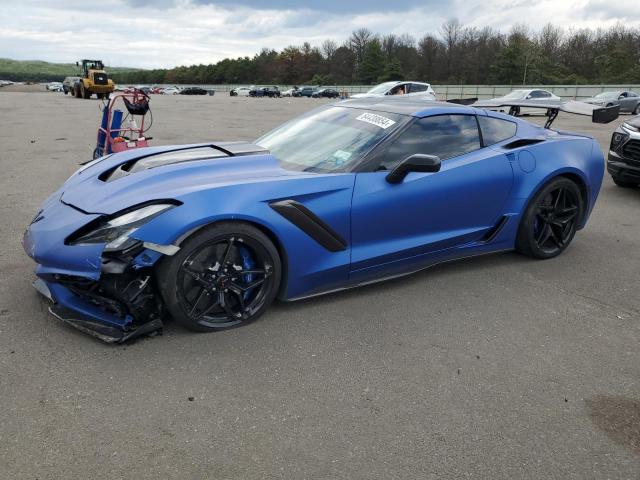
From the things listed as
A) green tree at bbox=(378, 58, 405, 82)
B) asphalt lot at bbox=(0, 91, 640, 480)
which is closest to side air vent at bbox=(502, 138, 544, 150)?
asphalt lot at bbox=(0, 91, 640, 480)

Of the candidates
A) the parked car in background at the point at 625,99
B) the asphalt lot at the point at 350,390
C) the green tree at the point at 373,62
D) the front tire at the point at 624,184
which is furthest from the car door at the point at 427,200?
the green tree at the point at 373,62

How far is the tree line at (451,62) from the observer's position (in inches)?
2685

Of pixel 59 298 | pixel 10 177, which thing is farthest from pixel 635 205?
pixel 10 177

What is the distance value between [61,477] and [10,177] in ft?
22.8

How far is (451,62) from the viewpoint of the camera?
86.2m

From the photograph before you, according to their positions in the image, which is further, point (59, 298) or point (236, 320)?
point (236, 320)

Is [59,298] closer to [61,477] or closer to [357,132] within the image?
[61,477]

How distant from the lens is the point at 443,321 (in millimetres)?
3484

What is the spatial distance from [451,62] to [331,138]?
3540 inches

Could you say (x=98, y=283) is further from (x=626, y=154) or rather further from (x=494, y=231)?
(x=626, y=154)

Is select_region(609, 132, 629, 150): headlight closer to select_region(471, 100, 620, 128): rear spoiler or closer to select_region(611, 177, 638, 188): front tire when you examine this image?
select_region(611, 177, 638, 188): front tire

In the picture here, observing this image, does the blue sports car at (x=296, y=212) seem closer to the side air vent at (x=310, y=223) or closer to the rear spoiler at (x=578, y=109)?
the side air vent at (x=310, y=223)

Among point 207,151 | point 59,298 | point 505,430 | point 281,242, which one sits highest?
point 207,151

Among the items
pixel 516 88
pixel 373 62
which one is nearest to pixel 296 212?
pixel 516 88
